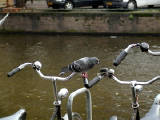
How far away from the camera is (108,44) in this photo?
44.2 feet

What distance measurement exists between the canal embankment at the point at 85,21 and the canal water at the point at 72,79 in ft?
1.98

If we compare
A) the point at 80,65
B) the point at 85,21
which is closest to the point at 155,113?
the point at 80,65

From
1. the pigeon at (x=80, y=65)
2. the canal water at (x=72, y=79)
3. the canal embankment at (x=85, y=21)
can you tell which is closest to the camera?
the pigeon at (x=80, y=65)

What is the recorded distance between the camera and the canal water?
675 cm

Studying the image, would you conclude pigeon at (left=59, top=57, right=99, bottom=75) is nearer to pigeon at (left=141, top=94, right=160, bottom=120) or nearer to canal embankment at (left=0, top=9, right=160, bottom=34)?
pigeon at (left=141, top=94, right=160, bottom=120)

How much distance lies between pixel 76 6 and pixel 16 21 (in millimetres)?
3337

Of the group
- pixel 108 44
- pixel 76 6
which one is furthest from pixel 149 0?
pixel 108 44

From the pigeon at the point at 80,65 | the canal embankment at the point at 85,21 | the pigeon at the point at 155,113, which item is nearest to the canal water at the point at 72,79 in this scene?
the canal embankment at the point at 85,21

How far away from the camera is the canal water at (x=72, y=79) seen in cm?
675

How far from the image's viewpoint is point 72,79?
336 inches

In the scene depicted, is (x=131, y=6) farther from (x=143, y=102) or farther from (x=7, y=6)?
(x=143, y=102)

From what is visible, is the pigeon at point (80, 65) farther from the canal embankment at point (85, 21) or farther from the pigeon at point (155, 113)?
the canal embankment at point (85, 21)

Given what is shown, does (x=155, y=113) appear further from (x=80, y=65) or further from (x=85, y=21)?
(x=85, y=21)

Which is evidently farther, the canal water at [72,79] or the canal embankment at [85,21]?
the canal embankment at [85,21]
